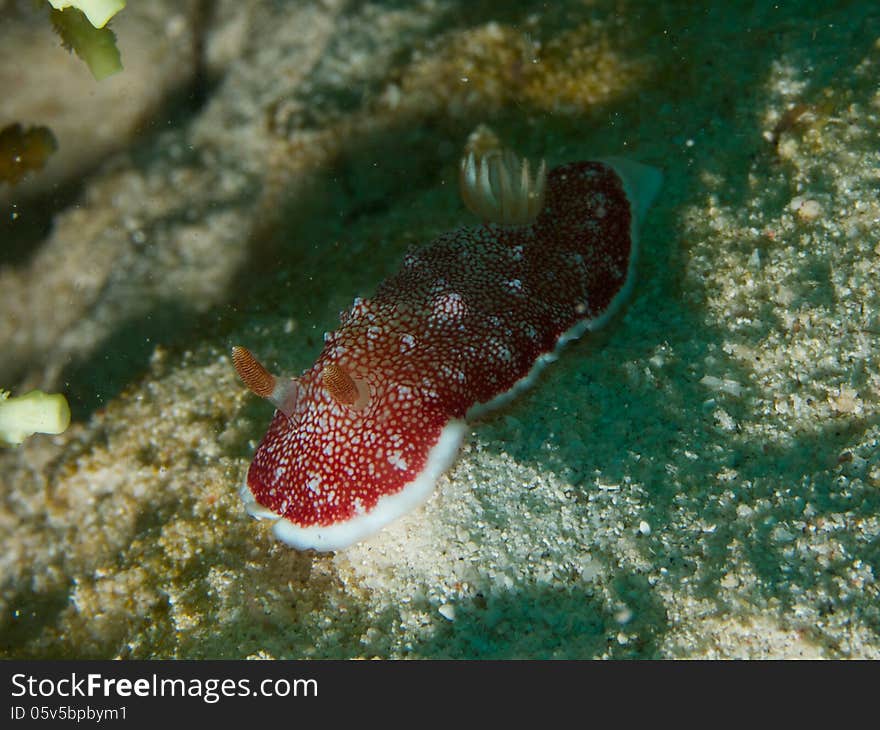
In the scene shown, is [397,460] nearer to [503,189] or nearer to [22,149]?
[503,189]

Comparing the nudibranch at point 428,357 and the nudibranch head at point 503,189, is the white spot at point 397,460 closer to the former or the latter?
the nudibranch at point 428,357

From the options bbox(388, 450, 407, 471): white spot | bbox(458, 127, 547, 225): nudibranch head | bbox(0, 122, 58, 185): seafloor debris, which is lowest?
bbox(388, 450, 407, 471): white spot

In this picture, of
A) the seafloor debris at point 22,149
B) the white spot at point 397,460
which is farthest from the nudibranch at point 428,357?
the seafloor debris at point 22,149

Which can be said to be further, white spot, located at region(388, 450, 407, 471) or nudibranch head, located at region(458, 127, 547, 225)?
nudibranch head, located at region(458, 127, 547, 225)

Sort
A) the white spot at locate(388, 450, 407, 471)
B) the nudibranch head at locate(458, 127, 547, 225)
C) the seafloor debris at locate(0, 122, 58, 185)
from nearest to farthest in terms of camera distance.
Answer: the white spot at locate(388, 450, 407, 471)
the nudibranch head at locate(458, 127, 547, 225)
the seafloor debris at locate(0, 122, 58, 185)

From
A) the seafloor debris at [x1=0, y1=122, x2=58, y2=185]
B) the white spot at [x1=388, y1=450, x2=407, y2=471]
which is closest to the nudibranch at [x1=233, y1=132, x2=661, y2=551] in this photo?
the white spot at [x1=388, y1=450, x2=407, y2=471]

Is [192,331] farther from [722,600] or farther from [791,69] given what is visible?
[791,69]

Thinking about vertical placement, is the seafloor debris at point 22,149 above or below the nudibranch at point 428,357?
above

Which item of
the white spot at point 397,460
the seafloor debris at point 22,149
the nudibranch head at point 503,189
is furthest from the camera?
the seafloor debris at point 22,149

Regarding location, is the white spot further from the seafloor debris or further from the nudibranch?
the seafloor debris
